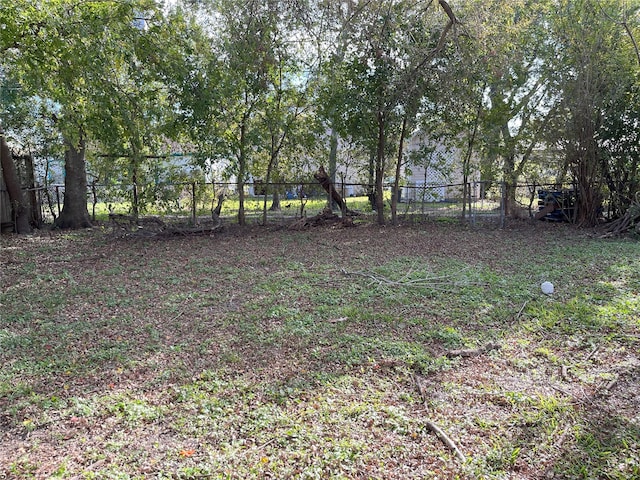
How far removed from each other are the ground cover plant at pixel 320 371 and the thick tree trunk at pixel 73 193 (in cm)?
422

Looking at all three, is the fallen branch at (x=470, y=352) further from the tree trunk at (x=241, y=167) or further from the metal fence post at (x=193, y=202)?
the metal fence post at (x=193, y=202)

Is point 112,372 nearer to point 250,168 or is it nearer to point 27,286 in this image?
point 27,286

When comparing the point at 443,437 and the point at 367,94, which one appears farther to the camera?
the point at 367,94

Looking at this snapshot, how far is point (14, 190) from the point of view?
27.7 ft

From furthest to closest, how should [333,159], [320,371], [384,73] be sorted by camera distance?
[333,159], [384,73], [320,371]

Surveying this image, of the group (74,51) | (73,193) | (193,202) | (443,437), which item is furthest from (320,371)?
(73,193)

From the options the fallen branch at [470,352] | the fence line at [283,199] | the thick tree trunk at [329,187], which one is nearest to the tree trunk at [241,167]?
the fence line at [283,199]

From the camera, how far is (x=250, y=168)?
9.25 metres

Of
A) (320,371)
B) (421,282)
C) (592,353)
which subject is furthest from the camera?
(421,282)

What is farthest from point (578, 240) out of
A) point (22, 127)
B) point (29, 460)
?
point (22, 127)

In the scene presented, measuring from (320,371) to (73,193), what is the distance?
28.8 ft

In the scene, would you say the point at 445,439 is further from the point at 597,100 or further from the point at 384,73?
the point at 597,100

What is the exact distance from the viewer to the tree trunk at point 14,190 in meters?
8.24

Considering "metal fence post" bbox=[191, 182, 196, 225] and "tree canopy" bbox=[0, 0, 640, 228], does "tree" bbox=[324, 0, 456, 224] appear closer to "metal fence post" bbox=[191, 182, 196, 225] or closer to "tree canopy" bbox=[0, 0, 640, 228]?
"tree canopy" bbox=[0, 0, 640, 228]
